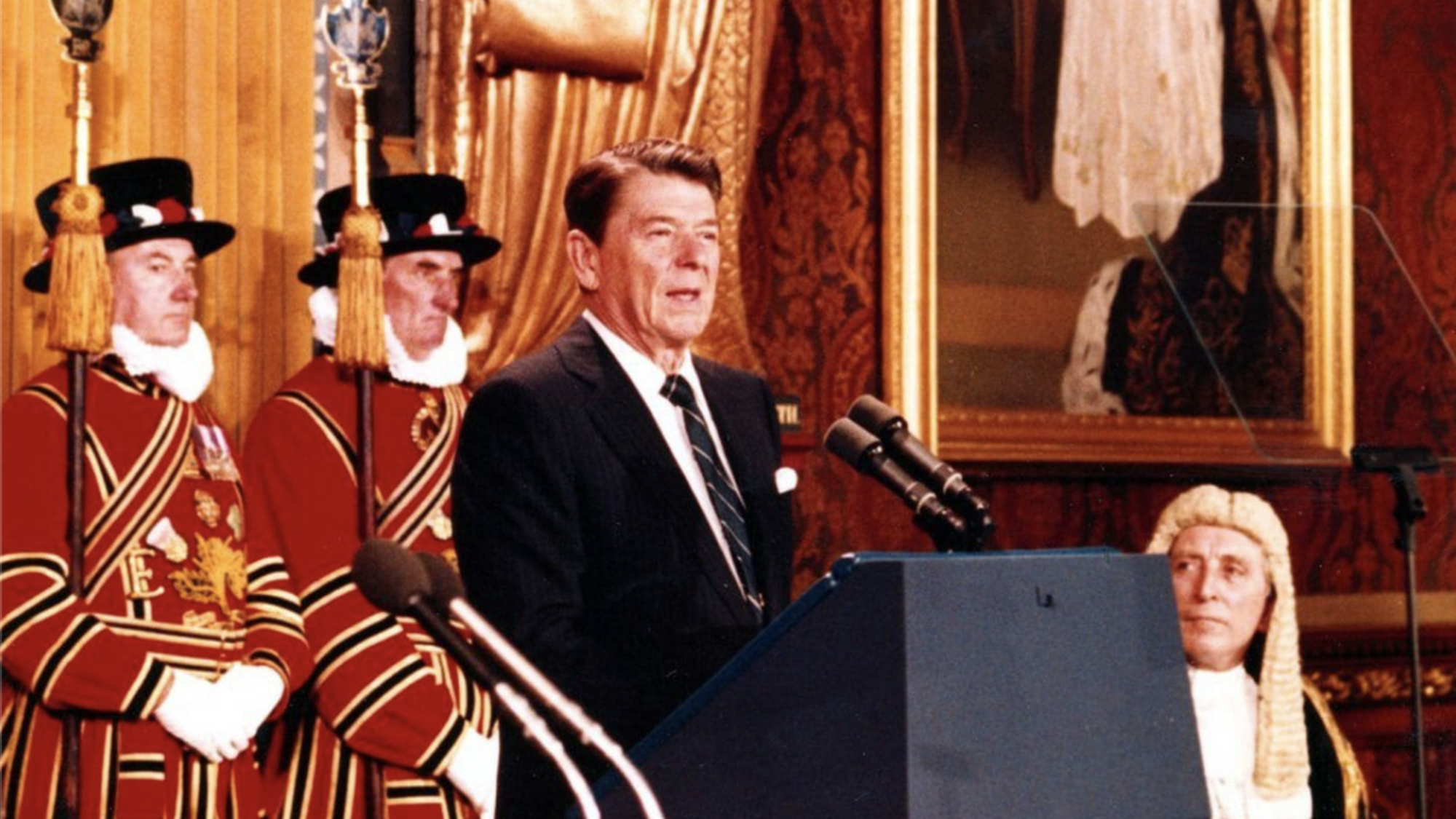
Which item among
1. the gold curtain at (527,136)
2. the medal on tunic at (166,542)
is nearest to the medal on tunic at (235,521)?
the medal on tunic at (166,542)

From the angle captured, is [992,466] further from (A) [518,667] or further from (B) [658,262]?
(A) [518,667]

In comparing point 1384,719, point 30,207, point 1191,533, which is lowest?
point 1384,719

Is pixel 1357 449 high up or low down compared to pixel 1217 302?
down

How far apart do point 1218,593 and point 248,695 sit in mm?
1929

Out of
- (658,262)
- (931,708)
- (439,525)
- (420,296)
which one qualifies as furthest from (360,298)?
(931,708)

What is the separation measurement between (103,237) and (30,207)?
1.20ft

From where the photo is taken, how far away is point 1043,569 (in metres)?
1.83

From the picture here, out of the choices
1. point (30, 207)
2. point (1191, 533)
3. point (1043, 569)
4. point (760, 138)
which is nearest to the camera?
point (1043, 569)

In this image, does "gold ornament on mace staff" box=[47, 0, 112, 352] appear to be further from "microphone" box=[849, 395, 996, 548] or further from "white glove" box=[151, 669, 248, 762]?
"microphone" box=[849, 395, 996, 548]

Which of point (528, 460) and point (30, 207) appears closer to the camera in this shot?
point (528, 460)

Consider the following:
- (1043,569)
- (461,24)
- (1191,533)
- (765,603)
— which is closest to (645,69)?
(461,24)

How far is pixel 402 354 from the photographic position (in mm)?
3795

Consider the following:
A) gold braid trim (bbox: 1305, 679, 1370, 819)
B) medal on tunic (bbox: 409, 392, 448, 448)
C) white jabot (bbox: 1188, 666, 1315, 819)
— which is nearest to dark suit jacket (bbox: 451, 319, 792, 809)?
medal on tunic (bbox: 409, 392, 448, 448)

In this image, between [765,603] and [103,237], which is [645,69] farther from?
[765,603]
